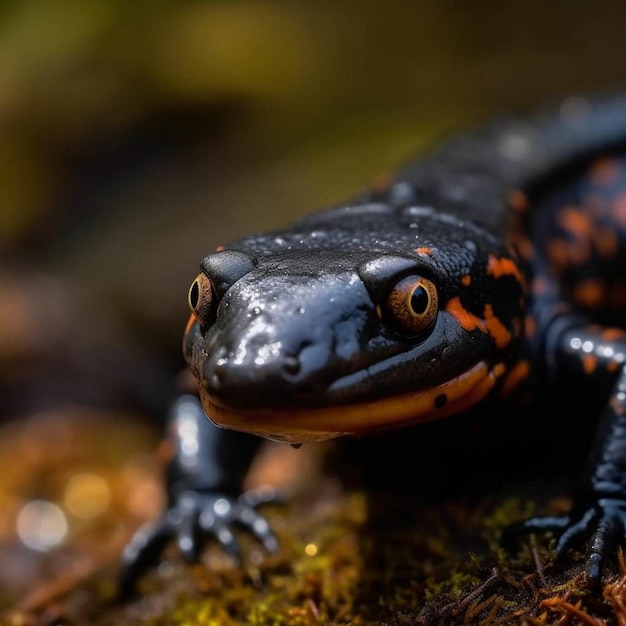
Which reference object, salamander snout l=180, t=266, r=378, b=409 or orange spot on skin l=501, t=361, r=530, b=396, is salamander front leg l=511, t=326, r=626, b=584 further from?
salamander snout l=180, t=266, r=378, b=409

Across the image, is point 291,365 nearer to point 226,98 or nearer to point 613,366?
point 613,366

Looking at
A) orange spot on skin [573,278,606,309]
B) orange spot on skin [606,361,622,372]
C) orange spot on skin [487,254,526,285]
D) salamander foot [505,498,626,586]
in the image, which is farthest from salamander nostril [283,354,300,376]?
orange spot on skin [573,278,606,309]

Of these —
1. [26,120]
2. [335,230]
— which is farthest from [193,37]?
[335,230]

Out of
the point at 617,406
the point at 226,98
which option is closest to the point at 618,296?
the point at 617,406

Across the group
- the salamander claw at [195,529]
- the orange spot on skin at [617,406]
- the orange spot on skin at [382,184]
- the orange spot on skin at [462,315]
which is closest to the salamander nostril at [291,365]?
the orange spot on skin at [462,315]

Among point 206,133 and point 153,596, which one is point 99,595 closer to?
point 153,596

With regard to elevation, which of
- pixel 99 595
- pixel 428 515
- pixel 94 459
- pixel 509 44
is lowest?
pixel 94 459

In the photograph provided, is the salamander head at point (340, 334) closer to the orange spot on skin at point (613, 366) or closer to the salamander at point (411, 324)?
the salamander at point (411, 324)
